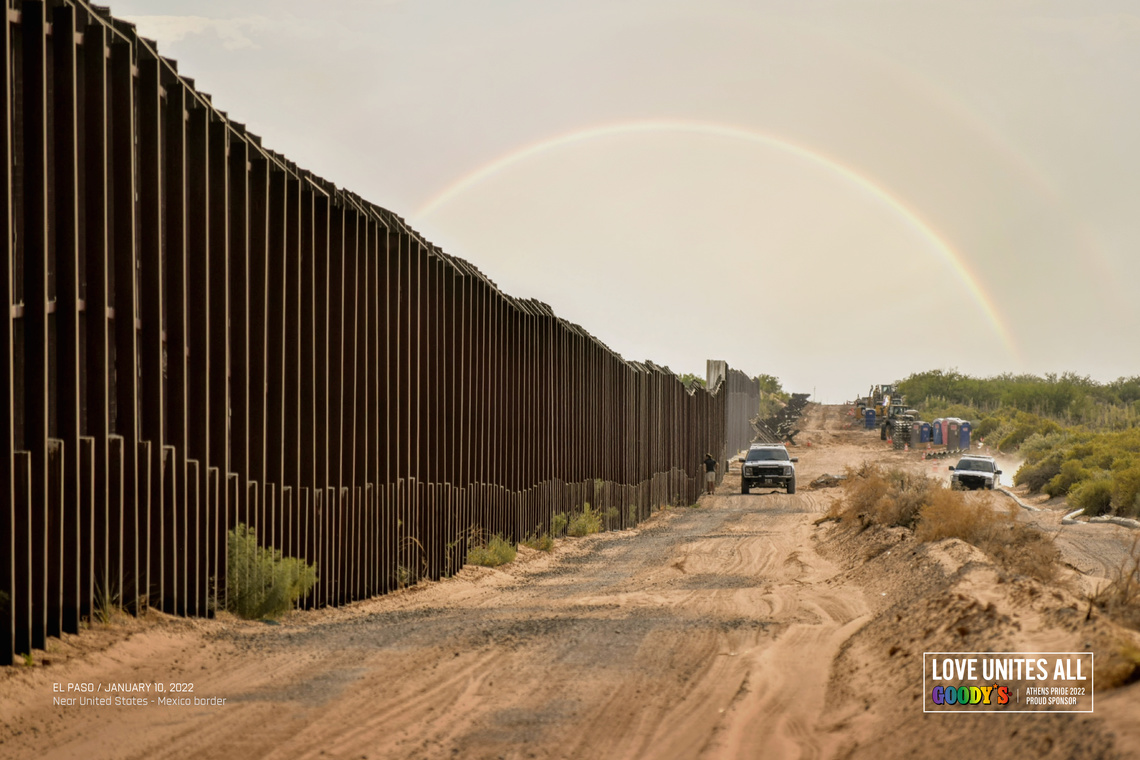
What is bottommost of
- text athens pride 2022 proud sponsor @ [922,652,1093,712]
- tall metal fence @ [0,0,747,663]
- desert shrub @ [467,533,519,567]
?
desert shrub @ [467,533,519,567]

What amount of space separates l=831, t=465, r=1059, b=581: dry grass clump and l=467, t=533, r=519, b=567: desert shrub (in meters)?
6.76

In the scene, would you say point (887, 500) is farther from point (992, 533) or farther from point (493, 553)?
point (493, 553)

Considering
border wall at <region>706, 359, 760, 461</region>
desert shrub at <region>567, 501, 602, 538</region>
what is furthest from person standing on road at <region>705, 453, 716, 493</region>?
desert shrub at <region>567, 501, 602, 538</region>

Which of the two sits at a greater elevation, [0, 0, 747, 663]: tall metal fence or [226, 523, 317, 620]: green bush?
[0, 0, 747, 663]: tall metal fence

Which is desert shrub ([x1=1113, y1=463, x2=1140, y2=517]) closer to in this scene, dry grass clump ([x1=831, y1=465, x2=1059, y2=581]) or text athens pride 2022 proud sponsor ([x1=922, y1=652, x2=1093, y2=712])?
dry grass clump ([x1=831, y1=465, x2=1059, y2=581])

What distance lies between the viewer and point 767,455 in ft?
149

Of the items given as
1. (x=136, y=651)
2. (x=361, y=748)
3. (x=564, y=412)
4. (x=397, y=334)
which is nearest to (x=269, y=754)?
(x=361, y=748)

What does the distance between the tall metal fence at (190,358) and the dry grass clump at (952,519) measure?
295 inches

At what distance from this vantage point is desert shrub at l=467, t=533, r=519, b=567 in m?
18.6

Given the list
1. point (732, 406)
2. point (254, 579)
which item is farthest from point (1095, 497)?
point (732, 406)

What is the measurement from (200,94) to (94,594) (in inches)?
184

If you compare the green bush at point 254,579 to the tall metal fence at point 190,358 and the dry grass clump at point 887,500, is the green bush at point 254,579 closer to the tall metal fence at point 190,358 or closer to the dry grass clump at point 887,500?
the tall metal fence at point 190,358

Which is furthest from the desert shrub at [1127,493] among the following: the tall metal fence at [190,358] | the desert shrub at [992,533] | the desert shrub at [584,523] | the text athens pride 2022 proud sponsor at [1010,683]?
the text athens pride 2022 proud sponsor at [1010,683]

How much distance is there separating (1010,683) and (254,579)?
718 cm
